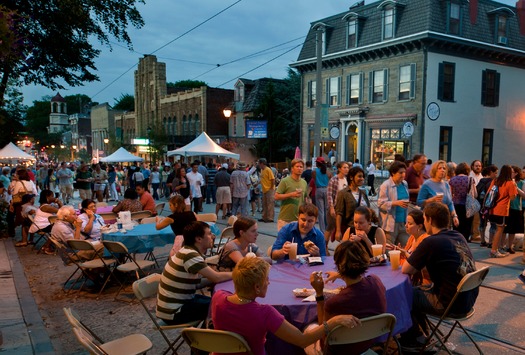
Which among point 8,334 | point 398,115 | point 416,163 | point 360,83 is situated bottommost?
point 8,334

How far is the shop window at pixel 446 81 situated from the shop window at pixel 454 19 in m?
1.76

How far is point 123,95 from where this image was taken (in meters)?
84.6

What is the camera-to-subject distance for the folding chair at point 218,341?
2.71m

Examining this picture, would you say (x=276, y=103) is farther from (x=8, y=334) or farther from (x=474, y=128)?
(x=8, y=334)

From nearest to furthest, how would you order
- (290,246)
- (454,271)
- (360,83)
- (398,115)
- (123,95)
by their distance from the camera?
1. (454,271)
2. (290,246)
3. (398,115)
4. (360,83)
5. (123,95)

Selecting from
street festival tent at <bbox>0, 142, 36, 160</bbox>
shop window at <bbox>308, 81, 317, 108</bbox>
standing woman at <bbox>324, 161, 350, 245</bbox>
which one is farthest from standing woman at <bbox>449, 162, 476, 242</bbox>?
shop window at <bbox>308, 81, 317, 108</bbox>

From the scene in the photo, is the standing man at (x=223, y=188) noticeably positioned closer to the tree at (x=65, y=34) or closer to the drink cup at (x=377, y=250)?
the tree at (x=65, y=34)

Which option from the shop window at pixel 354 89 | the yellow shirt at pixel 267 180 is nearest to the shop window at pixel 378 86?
the shop window at pixel 354 89

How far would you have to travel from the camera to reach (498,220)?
813cm

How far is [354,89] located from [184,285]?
78.2 ft

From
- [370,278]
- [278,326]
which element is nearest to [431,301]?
[370,278]

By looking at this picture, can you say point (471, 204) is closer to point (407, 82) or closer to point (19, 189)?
point (19, 189)

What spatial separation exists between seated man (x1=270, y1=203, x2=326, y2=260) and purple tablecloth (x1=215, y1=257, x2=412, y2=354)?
0.69 ft

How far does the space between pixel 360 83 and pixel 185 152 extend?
12180 mm
